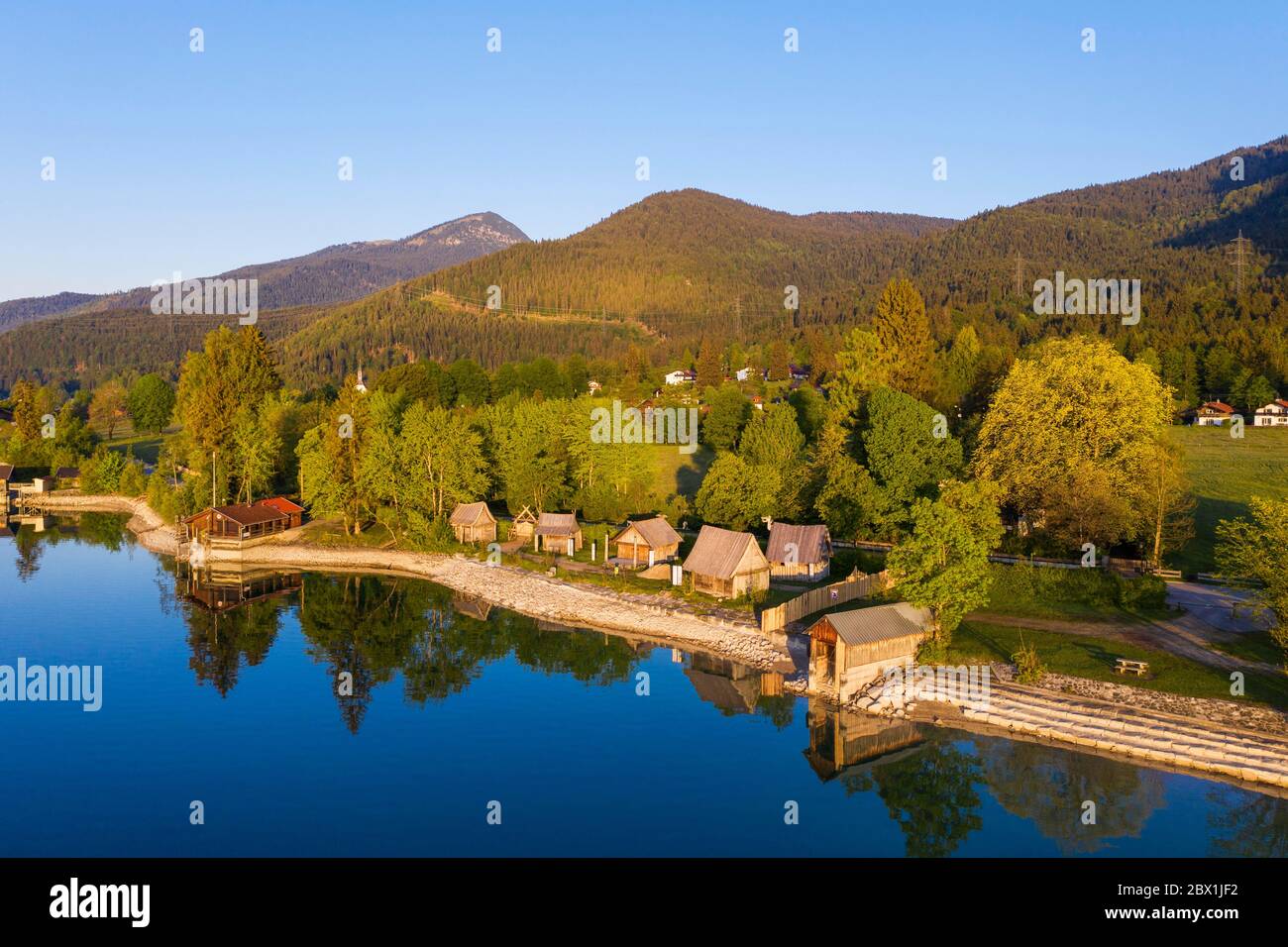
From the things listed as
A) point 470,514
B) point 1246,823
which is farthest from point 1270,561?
point 470,514

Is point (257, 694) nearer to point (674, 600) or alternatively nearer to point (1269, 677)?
point (674, 600)

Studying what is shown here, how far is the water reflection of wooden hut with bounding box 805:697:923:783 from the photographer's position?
29.3 m

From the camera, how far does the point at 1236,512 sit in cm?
5400

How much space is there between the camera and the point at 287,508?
233 ft

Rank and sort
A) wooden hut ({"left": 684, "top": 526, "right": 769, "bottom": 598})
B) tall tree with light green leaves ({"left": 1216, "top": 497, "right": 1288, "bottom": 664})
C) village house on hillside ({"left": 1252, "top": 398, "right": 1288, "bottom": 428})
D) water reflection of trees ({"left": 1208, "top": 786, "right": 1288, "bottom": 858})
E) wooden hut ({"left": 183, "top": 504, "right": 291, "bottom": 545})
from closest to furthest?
water reflection of trees ({"left": 1208, "top": 786, "right": 1288, "bottom": 858}) < tall tree with light green leaves ({"left": 1216, "top": 497, "right": 1288, "bottom": 664}) < wooden hut ({"left": 684, "top": 526, "right": 769, "bottom": 598}) < wooden hut ({"left": 183, "top": 504, "right": 291, "bottom": 545}) < village house on hillside ({"left": 1252, "top": 398, "right": 1288, "bottom": 428})

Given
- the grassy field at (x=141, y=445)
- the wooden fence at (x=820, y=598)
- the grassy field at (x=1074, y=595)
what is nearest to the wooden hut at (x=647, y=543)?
the wooden fence at (x=820, y=598)

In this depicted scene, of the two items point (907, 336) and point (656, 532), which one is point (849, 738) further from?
point (907, 336)

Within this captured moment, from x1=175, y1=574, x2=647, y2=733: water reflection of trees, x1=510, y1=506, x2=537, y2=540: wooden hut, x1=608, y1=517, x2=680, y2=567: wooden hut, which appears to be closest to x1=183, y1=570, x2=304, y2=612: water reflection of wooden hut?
x1=175, y1=574, x2=647, y2=733: water reflection of trees

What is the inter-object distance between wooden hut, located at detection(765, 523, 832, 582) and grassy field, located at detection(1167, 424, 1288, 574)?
1670 centimetres

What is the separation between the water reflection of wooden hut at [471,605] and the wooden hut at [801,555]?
15082mm

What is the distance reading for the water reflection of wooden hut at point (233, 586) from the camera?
5228 cm

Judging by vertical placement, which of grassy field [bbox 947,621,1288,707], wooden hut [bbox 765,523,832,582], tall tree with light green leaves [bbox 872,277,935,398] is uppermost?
tall tree with light green leaves [bbox 872,277,935,398]

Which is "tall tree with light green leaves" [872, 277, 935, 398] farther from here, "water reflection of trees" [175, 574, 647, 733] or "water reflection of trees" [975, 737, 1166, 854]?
"water reflection of trees" [975, 737, 1166, 854]

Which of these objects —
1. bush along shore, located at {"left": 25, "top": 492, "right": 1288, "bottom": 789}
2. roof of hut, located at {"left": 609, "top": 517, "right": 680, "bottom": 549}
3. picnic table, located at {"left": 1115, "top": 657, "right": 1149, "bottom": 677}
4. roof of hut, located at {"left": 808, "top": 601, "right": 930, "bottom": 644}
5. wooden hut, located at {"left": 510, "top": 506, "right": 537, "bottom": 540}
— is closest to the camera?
bush along shore, located at {"left": 25, "top": 492, "right": 1288, "bottom": 789}
